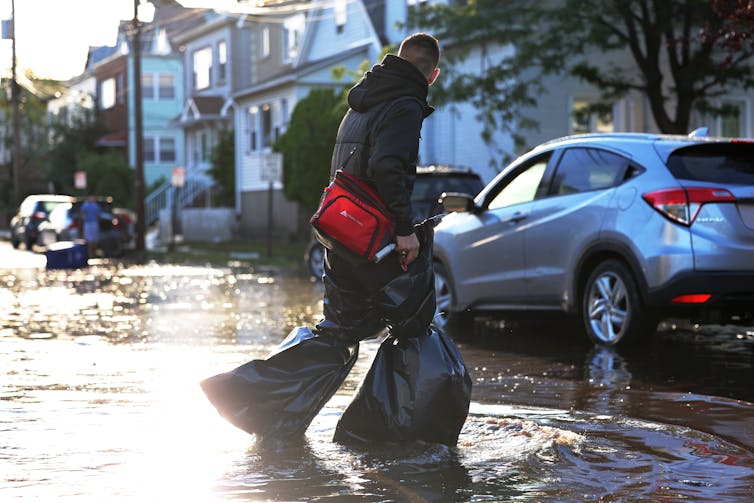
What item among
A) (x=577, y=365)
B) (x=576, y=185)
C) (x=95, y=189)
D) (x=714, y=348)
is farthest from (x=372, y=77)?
(x=95, y=189)

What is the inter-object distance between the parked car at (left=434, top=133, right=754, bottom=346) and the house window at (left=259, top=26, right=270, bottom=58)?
37.3 metres

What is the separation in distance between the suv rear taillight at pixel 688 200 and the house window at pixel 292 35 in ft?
117

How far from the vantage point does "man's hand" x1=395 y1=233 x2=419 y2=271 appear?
630 cm

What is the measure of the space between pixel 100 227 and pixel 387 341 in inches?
1116

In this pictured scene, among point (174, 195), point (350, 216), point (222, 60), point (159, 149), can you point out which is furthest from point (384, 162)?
point (159, 149)

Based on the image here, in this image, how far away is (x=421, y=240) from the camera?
6492 mm

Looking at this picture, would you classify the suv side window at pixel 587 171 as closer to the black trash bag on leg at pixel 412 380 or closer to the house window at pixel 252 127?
the black trash bag on leg at pixel 412 380

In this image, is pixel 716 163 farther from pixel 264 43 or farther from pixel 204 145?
pixel 204 145

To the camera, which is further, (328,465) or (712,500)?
(328,465)

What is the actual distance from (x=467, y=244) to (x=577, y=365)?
251cm

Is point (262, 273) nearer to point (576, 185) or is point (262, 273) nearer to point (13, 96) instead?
point (576, 185)

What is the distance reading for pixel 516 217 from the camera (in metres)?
11.6

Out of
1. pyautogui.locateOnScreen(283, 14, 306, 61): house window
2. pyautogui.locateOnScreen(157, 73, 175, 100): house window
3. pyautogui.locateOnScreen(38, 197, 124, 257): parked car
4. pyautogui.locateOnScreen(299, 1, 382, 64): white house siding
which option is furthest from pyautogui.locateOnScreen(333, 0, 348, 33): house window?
pyautogui.locateOnScreen(157, 73, 175, 100): house window

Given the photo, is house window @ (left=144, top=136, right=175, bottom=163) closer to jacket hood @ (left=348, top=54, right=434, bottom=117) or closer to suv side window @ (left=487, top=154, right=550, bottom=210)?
suv side window @ (left=487, top=154, right=550, bottom=210)
